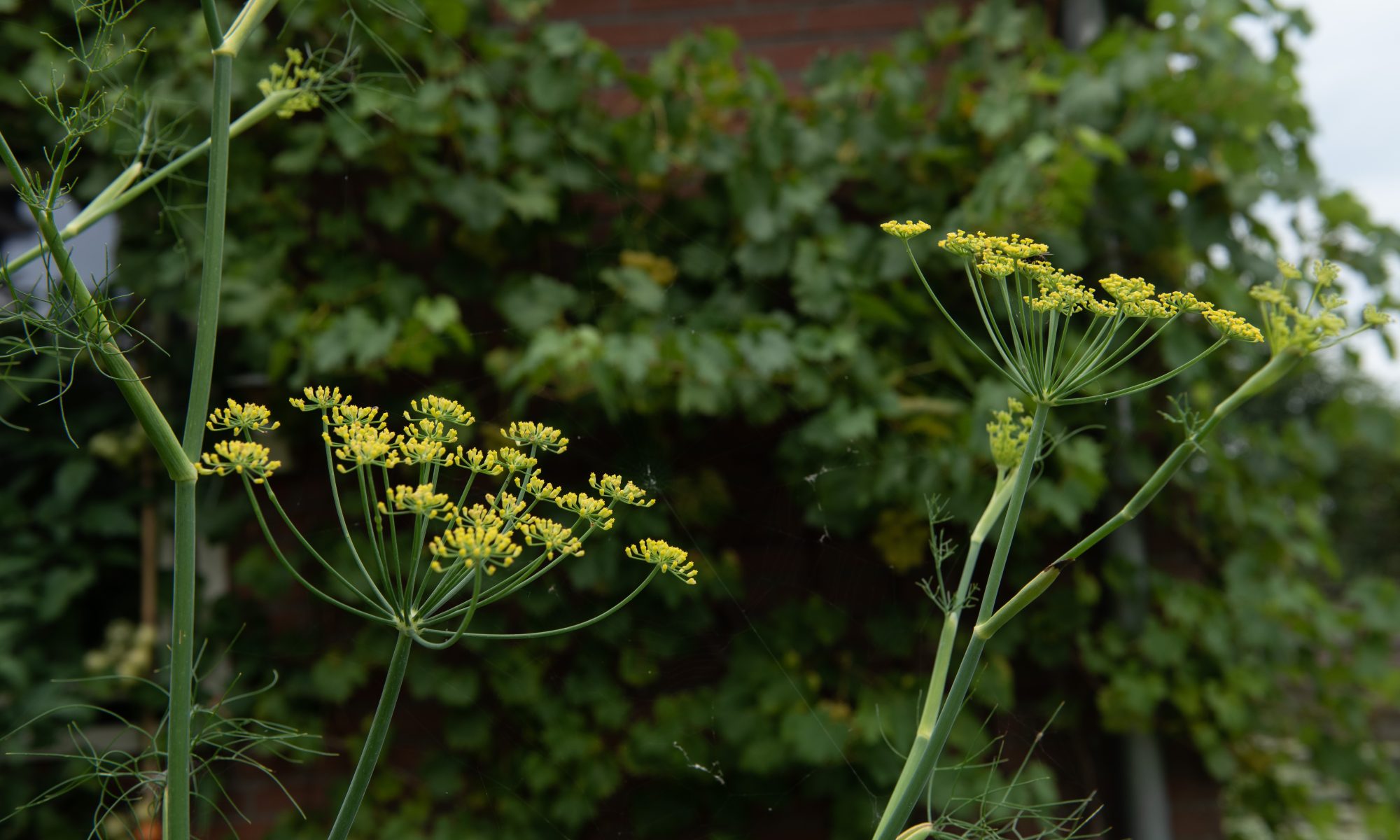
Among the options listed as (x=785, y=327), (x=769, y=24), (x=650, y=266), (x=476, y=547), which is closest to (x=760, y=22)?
(x=769, y=24)

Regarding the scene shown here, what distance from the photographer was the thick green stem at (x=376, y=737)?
386 millimetres

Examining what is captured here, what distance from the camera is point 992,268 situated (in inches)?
18.7

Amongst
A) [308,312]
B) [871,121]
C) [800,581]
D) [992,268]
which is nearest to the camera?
[992,268]

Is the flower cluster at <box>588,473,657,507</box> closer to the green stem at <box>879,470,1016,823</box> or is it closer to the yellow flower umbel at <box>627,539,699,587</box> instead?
the yellow flower umbel at <box>627,539,699,587</box>

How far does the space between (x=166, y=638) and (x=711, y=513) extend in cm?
130

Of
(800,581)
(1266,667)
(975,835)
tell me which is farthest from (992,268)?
(1266,667)

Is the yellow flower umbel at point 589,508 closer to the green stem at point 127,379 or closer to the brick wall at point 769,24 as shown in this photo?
the green stem at point 127,379

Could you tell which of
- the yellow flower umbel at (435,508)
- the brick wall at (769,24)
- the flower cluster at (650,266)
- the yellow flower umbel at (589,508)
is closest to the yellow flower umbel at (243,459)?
the yellow flower umbel at (435,508)

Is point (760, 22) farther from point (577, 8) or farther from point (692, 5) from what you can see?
point (577, 8)

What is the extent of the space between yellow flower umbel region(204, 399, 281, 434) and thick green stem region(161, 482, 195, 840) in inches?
1.1

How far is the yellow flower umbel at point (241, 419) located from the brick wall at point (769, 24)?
6.86 feet

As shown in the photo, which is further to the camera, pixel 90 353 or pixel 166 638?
pixel 166 638

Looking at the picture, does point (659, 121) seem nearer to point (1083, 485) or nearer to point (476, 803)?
point (1083, 485)

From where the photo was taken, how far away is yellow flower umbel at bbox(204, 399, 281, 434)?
430mm
